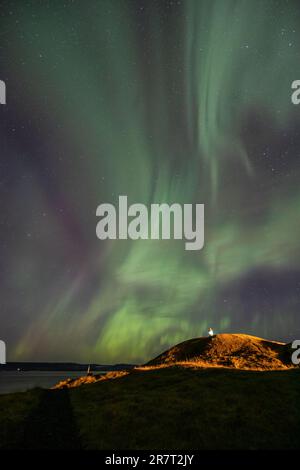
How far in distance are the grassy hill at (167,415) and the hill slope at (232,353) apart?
12.3 m

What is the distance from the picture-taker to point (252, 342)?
4588cm

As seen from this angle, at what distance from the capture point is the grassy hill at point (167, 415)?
1415 cm

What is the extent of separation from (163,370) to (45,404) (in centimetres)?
1104

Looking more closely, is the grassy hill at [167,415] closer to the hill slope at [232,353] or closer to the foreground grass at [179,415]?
the foreground grass at [179,415]

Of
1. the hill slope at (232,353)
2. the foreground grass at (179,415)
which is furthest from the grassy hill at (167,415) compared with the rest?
the hill slope at (232,353)

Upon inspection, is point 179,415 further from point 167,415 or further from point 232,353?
point 232,353

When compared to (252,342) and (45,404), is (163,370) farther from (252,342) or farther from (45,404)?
(252,342)

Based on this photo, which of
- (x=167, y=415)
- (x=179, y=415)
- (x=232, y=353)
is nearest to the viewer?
(x=179, y=415)

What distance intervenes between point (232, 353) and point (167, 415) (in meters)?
26.7

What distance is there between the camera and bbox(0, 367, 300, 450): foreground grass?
1411 cm

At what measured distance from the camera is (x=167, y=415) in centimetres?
1667

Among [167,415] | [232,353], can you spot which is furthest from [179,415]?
[232,353]

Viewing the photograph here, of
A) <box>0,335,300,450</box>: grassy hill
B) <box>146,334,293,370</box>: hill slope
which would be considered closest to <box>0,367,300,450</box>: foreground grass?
<box>0,335,300,450</box>: grassy hill
